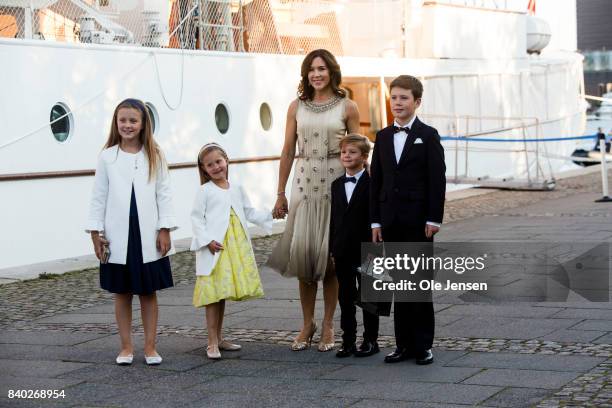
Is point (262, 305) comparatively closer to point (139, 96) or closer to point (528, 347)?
point (528, 347)

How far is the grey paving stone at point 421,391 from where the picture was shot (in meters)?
6.17

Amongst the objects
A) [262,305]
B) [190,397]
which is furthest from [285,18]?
[190,397]

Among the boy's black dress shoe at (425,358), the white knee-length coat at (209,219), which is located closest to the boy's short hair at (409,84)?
the white knee-length coat at (209,219)

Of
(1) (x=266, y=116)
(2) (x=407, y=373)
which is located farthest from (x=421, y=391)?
(1) (x=266, y=116)

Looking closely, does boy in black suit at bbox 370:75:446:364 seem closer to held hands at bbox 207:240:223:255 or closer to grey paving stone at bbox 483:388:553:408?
grey paving stone at bbox 483:388:553:408

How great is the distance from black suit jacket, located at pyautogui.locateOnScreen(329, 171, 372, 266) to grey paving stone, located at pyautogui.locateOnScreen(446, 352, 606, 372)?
90 centimetres

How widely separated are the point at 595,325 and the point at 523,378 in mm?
1746

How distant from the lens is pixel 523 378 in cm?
654

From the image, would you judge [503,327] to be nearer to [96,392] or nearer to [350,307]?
[350,307]

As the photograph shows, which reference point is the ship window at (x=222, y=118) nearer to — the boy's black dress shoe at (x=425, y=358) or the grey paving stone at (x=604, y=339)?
the grey paving stone at (x=604, y=339)

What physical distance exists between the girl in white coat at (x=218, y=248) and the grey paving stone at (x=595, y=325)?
211 cm

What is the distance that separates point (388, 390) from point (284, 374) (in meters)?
0.77

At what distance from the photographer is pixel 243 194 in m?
7.91

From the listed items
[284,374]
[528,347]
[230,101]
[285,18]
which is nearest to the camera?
[284,374]
